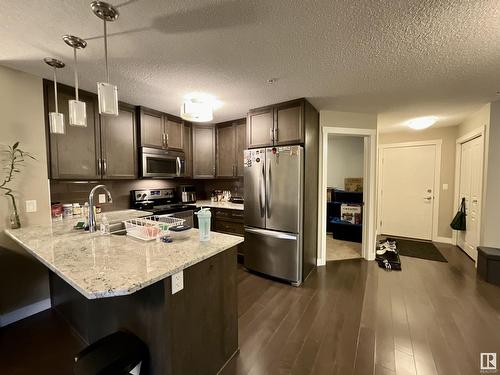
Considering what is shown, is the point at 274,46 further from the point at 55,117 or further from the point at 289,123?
the point at 55,117

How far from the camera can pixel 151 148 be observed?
328 cm

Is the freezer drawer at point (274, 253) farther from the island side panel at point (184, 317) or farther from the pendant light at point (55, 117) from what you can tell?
the pendant light at point (55, 117)

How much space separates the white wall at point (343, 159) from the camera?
5.39 m

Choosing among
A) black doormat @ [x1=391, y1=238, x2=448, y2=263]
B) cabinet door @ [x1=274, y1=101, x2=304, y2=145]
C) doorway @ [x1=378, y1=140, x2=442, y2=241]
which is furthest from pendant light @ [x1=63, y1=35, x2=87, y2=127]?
doorway @ [x1=378, y1=140, x2=442, y2=241]

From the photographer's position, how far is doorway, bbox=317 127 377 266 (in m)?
3.43

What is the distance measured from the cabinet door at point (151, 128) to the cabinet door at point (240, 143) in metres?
1.23

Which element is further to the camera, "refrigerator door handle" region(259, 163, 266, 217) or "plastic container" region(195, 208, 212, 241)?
"refrigerator door handle" region(259, 163, 266, 217)

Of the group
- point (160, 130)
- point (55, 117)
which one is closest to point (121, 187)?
point (160, 130)

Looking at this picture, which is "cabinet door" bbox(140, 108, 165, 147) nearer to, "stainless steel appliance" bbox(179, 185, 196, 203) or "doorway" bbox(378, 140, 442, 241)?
"stainless steel appliance" bbox(179, 185, 196, 203)

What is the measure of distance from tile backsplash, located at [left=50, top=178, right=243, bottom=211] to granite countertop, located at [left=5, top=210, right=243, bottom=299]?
0.83 metres

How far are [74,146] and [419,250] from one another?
571cm

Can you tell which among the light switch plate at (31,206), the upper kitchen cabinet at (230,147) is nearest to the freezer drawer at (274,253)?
the upper kitchen cabinet at (230,147)

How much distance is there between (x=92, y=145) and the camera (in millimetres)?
2707


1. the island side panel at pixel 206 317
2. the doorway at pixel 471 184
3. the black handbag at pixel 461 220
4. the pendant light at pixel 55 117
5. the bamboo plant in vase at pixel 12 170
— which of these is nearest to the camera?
the island side panel at pixel 206 317
